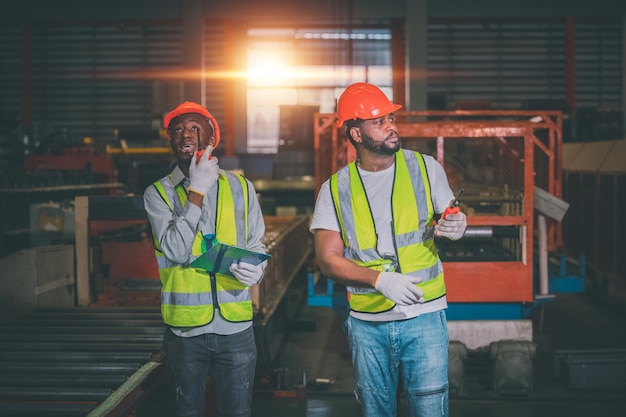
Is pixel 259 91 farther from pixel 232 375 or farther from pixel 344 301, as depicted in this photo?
pixel 232 375

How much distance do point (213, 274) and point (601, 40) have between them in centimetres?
1716

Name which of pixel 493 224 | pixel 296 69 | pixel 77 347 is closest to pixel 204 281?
pixel 77 347

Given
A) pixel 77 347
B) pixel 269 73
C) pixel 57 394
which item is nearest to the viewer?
pixel 57 394

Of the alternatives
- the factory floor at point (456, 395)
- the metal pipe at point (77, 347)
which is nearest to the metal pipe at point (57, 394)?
the metal pipe at point (77, 347)

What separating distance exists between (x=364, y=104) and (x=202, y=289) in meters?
1.10

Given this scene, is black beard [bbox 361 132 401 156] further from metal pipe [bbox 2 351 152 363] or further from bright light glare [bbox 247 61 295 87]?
bright light glare [bbox 247 61 295 87]

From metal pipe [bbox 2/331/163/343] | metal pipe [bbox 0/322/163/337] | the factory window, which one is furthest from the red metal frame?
the factory window

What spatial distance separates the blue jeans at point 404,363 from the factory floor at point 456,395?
1.84 meters

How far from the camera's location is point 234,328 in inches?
133

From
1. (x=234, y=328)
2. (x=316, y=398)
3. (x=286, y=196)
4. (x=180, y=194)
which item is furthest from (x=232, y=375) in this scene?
(x=286, y=196)

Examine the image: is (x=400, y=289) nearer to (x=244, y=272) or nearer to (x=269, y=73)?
(x=244, y=272)

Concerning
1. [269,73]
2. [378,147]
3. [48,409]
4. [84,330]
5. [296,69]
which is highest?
[296,69]

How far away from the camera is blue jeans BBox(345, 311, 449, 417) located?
3230mm

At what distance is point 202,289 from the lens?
3387 mm
